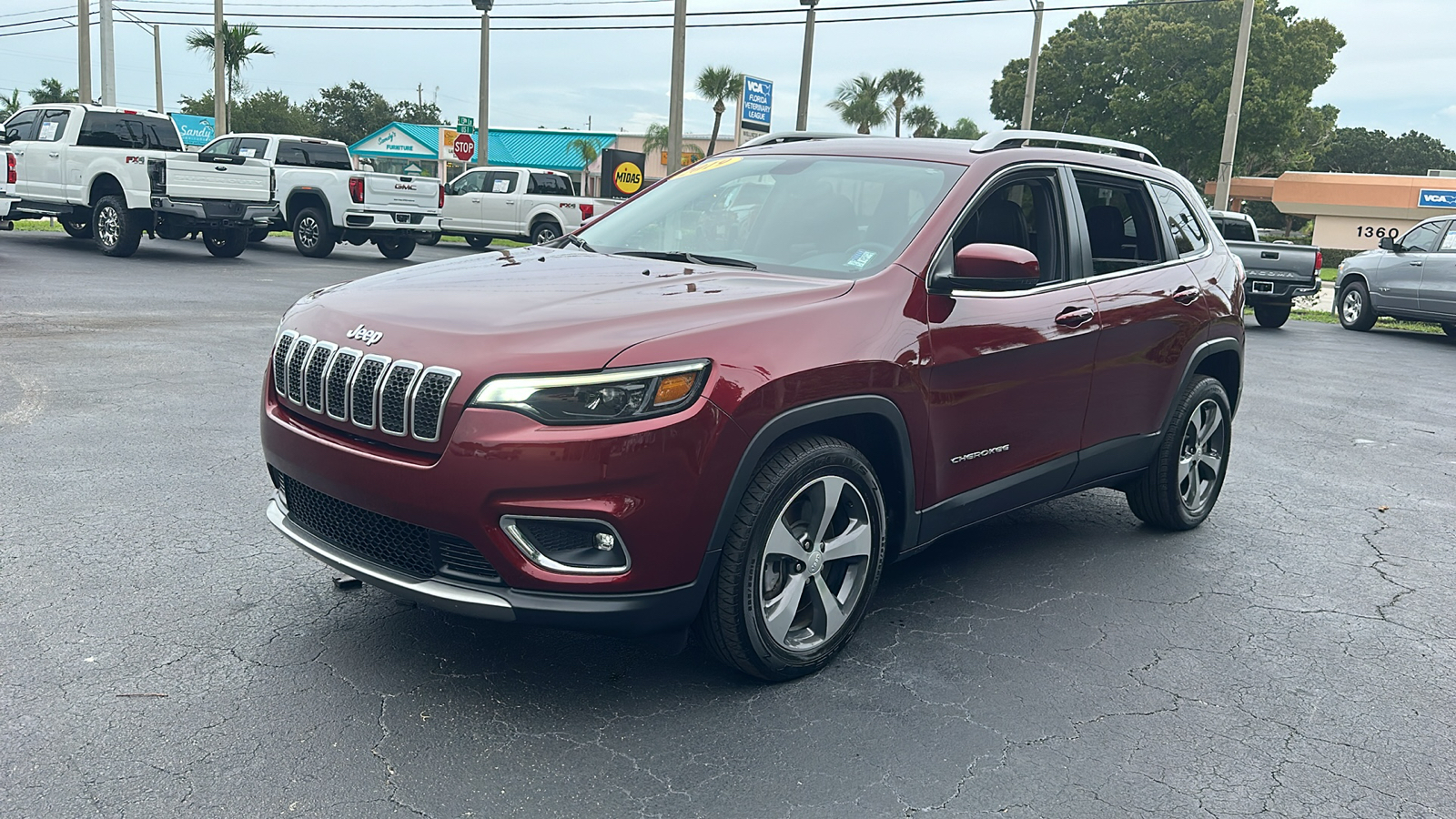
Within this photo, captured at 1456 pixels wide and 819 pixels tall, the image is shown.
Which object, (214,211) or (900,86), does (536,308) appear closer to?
(214,211)

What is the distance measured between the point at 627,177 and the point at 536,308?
2287 cm

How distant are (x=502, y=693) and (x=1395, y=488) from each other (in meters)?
5.89

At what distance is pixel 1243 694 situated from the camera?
3.92 m

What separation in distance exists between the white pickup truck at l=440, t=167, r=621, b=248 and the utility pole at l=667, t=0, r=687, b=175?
1648mm

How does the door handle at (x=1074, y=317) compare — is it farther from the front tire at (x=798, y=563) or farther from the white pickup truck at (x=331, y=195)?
the white pickup truck at (x=331, y=195)

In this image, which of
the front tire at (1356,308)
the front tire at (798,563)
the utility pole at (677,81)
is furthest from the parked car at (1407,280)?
the front tire at (798,563)

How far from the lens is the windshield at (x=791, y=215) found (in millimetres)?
4273

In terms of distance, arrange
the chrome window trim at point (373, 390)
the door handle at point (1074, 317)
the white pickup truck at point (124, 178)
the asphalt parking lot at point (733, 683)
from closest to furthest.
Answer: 1. the asphalt parking lot at point (733, 683)
2. the chrome window trim at point (373, 390)
3. the door handle at point (1074, 317)
4. the white pickup truck at point (124, 178)

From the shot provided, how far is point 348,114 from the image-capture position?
7869 cm

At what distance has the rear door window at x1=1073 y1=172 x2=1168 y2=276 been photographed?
5074 millimetres

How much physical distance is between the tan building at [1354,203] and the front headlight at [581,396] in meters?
53.2

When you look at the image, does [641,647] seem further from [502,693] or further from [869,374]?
[869,374]

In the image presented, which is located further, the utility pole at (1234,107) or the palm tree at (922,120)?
the palm tree at (922,120)

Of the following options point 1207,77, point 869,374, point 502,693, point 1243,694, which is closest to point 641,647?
point 502,693
